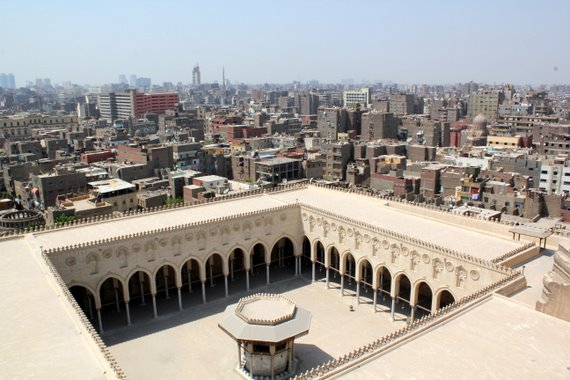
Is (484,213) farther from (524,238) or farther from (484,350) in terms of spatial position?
(484,350)

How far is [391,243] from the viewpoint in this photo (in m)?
34.2

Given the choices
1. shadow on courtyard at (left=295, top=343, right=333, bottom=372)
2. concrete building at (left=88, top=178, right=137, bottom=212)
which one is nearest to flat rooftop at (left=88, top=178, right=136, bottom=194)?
concrete building at (left=88, top=178, right=137, bottom=212)

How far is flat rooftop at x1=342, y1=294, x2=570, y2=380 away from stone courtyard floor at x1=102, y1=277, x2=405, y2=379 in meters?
10.9

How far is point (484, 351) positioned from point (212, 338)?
1902 cm

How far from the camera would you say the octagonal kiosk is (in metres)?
26.6

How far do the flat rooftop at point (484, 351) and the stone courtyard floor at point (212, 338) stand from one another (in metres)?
10.9

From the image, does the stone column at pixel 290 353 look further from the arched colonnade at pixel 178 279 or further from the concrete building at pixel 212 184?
the concrete building at pixel 212 184

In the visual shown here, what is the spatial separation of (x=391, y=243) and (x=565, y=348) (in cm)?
1515

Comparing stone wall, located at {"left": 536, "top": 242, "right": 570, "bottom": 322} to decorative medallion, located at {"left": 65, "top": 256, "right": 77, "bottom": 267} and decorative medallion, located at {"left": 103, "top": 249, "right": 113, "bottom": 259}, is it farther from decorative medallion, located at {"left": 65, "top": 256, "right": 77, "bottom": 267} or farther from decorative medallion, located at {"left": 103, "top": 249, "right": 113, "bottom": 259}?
decorative medallion, located at {"left": 65, "top": 256, "right": 77, "bottom": 267}

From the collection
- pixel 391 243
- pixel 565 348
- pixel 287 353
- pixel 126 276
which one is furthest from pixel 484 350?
pixel 126 276

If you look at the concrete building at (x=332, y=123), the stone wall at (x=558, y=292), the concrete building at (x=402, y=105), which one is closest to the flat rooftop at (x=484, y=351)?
the stone wall at (x=558, y=292)

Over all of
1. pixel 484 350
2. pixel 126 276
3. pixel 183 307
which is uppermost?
pixel 484 350

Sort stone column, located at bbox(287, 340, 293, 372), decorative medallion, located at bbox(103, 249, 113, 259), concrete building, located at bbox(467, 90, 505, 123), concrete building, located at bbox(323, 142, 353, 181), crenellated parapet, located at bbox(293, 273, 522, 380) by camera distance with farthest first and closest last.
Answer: concrete building, located at bbox(467, 90, 505, 123) → concrete building, located at bbox(323, 142, 353, 181) → decorative medallion, located at bbox(103, 249, 113, 259) → stone column, located at bbox(287, 340, 293, 372) → crenellated parapet, located at bbox(293, 273, 522, 380)

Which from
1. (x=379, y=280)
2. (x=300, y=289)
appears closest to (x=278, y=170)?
(x=300, y=289)
